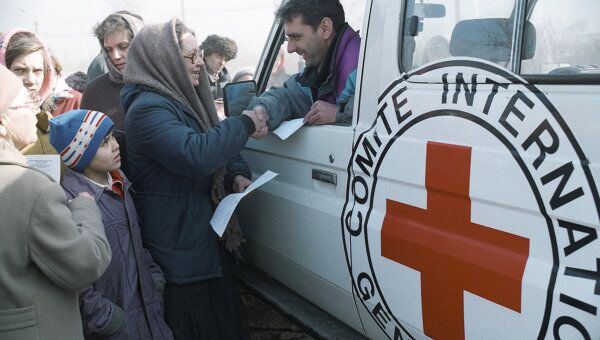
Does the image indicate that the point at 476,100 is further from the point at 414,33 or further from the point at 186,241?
the point at 186,241

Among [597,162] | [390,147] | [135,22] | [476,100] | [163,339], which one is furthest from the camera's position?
[135,22]

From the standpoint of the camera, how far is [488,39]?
62.1 inches

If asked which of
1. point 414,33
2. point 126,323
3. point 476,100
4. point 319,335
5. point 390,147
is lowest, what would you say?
point 319,335

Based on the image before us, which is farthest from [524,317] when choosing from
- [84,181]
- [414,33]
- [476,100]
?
[84,181]

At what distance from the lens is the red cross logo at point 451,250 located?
4.77 ft

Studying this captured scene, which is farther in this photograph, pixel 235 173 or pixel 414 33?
pixel 235 173

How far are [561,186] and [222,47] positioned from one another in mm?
4455

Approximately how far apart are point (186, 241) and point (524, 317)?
4.44ft

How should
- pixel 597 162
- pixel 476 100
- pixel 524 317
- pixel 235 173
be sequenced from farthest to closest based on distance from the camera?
pixel 235 173
pixel 476 100
pixel 524 317
pixel 597 162

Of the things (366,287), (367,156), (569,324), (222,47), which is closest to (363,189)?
(367,156)

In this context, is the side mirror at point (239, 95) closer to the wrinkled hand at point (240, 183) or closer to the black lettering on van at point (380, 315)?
the wrinkled hand at point (240, 183)

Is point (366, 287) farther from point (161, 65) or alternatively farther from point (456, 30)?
point (161, 65)

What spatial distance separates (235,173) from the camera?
2498 mm

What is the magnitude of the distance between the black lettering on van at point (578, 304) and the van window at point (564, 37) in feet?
1.75
